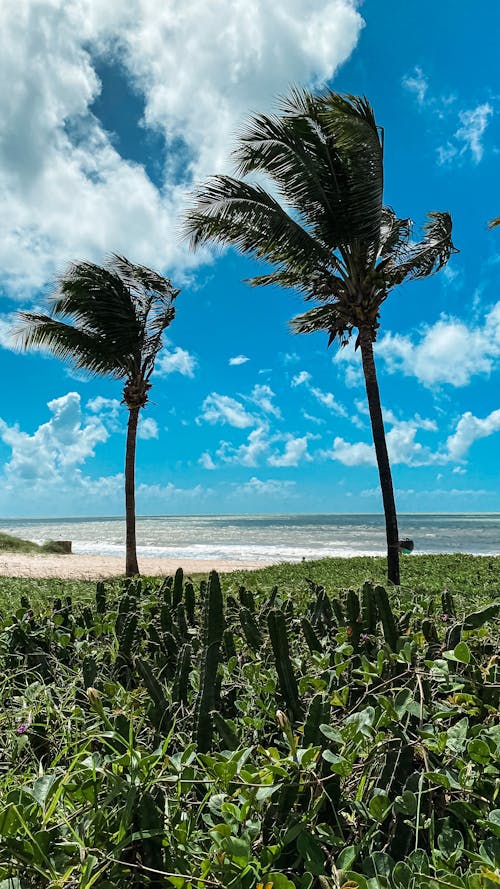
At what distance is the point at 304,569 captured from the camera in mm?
12508

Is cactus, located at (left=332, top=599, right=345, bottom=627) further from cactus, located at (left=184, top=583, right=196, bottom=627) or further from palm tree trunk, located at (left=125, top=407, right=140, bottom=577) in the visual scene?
palm tree trunk, located at (left=125, top=407, right=140, bottom=577)

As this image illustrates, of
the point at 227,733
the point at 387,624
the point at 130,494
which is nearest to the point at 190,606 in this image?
the point at 387,624

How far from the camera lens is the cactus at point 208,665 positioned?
43.5 inches

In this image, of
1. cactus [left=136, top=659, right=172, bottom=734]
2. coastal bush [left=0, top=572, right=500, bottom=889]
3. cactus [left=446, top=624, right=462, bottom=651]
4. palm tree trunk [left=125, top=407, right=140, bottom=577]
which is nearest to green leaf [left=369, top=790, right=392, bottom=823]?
coastal bush [left=0, top=572, right=500, bottom=889]

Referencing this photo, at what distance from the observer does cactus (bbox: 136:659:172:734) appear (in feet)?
3.84

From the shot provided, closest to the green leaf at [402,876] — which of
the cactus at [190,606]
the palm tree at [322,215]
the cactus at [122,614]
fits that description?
the cactus at [122,614]

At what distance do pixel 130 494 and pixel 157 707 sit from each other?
1389 cm

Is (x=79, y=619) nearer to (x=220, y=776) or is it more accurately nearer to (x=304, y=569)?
(x=220, y=776)

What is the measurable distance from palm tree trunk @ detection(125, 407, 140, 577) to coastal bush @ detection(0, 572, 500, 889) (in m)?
13.0

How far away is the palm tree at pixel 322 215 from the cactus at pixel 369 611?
8.18 metres

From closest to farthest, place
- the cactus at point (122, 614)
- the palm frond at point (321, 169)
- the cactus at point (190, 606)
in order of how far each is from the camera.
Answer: the cactus at point (122, 614) → the cactus at point (190, 606) → the palm frond at point (321, 169)

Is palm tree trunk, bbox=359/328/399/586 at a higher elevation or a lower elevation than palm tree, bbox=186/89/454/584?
lower

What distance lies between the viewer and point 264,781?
2.93ft

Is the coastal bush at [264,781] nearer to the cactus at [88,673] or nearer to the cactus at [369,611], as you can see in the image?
the cactus at [88,673]
